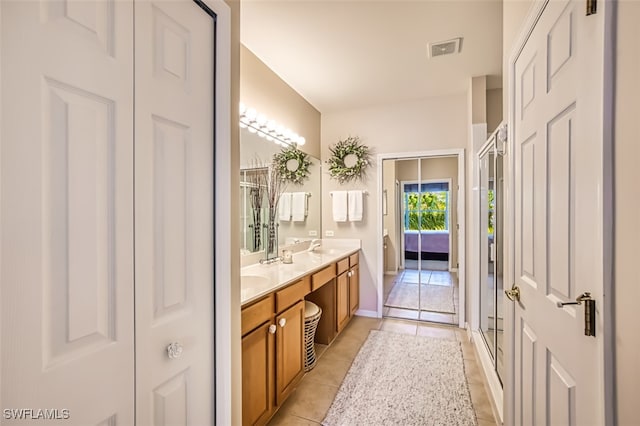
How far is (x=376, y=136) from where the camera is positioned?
3.67 meters

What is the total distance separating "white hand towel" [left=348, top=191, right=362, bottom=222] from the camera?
366 cm

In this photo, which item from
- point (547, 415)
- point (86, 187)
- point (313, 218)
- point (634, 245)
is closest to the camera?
point (634, 245)

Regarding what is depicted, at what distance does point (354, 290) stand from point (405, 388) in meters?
1.40

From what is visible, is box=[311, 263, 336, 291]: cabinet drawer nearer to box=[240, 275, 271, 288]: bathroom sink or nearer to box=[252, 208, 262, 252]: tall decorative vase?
box=[240, 275, 271, 288]: bathroom sink

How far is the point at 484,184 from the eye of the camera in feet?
8.95

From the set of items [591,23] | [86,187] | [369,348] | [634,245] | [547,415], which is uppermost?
[591,23]

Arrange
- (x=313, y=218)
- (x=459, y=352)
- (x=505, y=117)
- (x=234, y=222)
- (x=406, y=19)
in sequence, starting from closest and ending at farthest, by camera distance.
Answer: (x=234, y=222), (x=505, y=117), (x=406, y=19), (x=459, y=352), (x=313, y=218)

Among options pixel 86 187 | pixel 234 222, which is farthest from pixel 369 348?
pixel 86 187

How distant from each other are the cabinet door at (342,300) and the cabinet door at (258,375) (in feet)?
4.37

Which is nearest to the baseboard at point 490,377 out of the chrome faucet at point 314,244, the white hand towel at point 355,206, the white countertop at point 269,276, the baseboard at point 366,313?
the baseboard at point 366,313

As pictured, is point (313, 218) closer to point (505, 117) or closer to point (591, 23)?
point (505, 117)

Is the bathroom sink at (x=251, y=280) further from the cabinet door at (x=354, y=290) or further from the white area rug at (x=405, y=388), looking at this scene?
the cabinet door at (x=354, y=290)

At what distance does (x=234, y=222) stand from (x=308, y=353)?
67.1 inches

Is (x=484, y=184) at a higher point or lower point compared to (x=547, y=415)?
higher
